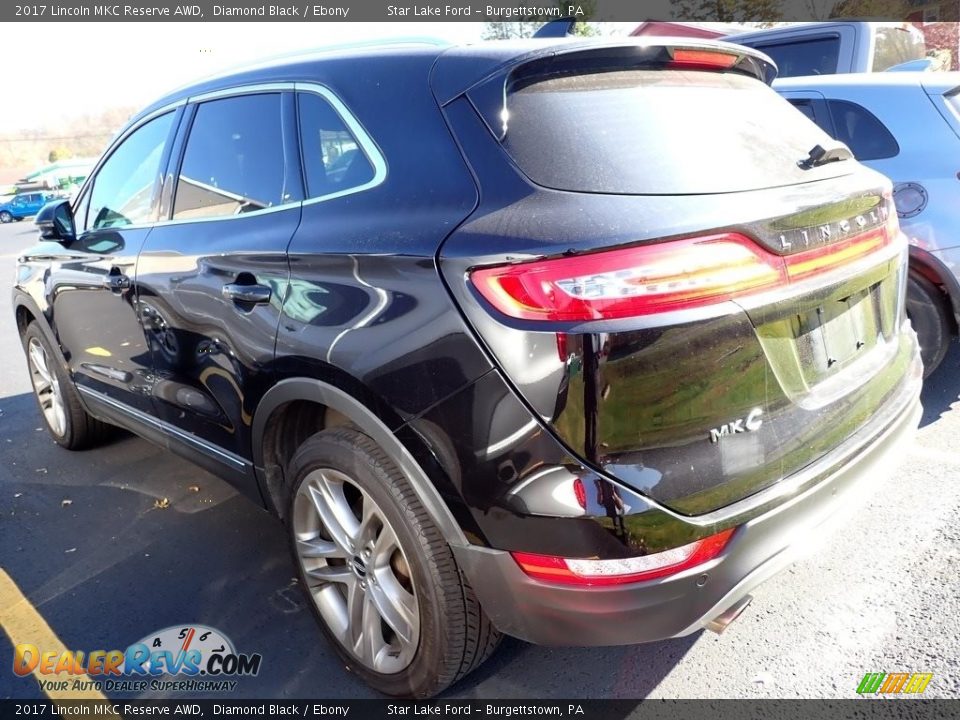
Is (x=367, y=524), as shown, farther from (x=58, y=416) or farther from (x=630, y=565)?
(x=58, y=416)

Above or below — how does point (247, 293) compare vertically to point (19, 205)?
above

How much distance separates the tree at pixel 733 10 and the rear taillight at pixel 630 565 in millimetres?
17782

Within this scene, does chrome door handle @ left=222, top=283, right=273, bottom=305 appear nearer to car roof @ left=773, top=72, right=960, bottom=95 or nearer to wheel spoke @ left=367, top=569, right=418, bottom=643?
wheel spoke @ left=367, top=569, right=418, bottom=643

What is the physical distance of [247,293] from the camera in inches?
94.8

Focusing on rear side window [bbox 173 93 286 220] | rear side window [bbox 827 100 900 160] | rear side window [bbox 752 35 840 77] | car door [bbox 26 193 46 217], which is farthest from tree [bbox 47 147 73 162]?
rear side window [bbox 827 100 900 160]

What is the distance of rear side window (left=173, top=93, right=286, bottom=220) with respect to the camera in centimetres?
255

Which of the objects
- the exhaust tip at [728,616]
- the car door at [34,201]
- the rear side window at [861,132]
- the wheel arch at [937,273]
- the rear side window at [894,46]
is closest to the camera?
the exhaust tip at [728,616]

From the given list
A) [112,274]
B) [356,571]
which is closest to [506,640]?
[356,571]

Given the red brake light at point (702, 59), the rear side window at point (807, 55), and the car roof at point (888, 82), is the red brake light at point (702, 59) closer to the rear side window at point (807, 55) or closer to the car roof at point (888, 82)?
the car roof at point (888, 82)

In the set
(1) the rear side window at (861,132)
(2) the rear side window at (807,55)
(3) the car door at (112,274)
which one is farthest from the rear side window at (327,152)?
(2) the rear side window at (807,55)

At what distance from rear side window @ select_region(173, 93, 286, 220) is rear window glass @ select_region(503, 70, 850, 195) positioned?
1.01 meters

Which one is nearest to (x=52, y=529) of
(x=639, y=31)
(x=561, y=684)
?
(x=561, y=684)

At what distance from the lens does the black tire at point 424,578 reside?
1.96 m

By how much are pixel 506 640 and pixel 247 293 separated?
148 centimetres
